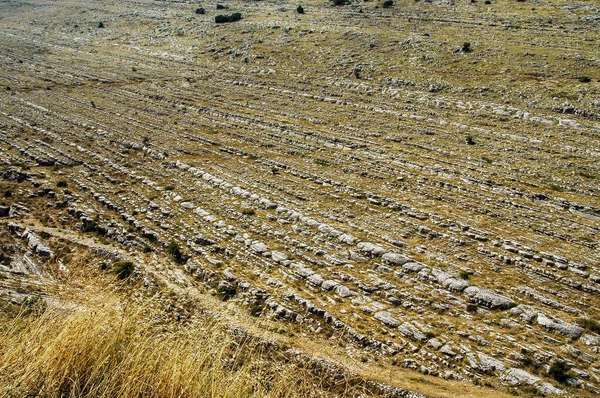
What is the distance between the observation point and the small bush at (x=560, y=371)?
13070 mm

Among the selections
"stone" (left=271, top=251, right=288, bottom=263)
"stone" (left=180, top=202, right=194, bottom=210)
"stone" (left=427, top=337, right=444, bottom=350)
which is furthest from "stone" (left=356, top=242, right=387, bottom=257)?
"stone" (left=180, top=202, right=194, bottom=210)

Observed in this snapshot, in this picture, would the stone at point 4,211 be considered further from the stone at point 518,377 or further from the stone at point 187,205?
the stone at point 518,377

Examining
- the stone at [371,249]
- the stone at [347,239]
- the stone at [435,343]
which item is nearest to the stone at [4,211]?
the stone at [347,239]

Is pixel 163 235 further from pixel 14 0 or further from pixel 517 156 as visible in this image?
pixel 14 0

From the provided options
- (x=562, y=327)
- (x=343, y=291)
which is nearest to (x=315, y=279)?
(x=343, y=291)

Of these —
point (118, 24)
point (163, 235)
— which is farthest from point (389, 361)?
point (118, 24)

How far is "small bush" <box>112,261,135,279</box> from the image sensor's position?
18250 mm

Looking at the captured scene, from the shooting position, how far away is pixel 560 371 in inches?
519

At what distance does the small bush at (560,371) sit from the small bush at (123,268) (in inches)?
661

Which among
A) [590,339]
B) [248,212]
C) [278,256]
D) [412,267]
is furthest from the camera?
[248,212]

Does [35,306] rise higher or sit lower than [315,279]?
higher

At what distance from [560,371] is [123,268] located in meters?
17.6

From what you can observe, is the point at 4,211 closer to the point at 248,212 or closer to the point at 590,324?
Answer: the point at 248,212

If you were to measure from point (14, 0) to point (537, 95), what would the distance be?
568 feet
